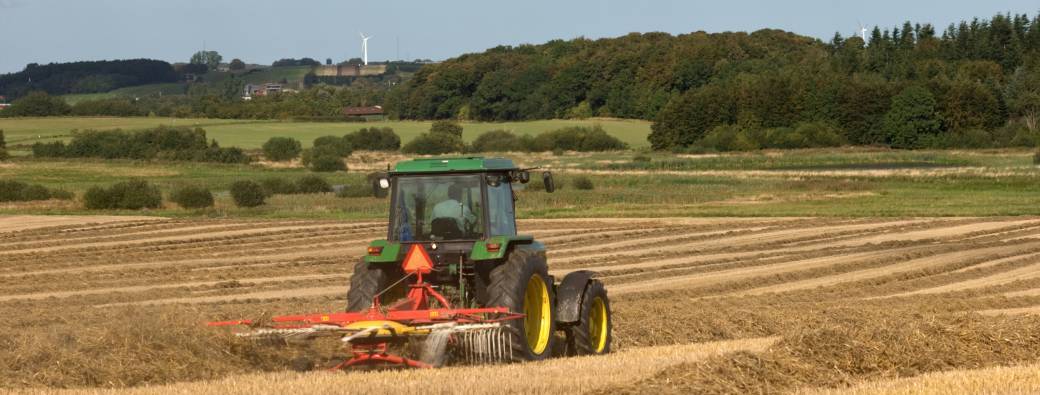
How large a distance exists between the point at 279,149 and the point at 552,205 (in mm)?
44668

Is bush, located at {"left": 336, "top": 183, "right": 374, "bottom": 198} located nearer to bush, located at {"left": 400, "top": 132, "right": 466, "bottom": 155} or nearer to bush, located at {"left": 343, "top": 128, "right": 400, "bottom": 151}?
bush, located at {"left": 400, "top": 132, "right": 466, "bottom": 155}

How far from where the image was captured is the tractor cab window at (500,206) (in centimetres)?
1397

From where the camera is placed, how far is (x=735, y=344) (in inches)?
612

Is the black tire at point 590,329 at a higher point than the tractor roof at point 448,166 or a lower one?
lower

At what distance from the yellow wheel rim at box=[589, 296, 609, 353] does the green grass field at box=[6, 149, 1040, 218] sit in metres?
29.9

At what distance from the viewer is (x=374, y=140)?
106m

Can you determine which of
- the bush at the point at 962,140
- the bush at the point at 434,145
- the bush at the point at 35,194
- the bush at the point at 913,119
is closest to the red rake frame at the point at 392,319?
the bush at the point at 35,194

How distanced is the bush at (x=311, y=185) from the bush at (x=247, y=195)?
8.20m

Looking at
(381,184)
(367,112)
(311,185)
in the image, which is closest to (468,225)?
(381,184)

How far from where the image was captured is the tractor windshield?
13883 millimetres

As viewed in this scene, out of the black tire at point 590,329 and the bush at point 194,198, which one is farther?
the bush at point 194,198

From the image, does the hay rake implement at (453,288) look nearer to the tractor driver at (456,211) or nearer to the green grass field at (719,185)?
the tractor driver at (456,211)

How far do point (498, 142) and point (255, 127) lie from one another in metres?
22.2

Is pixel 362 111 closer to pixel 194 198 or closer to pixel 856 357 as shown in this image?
pixel 194 198
